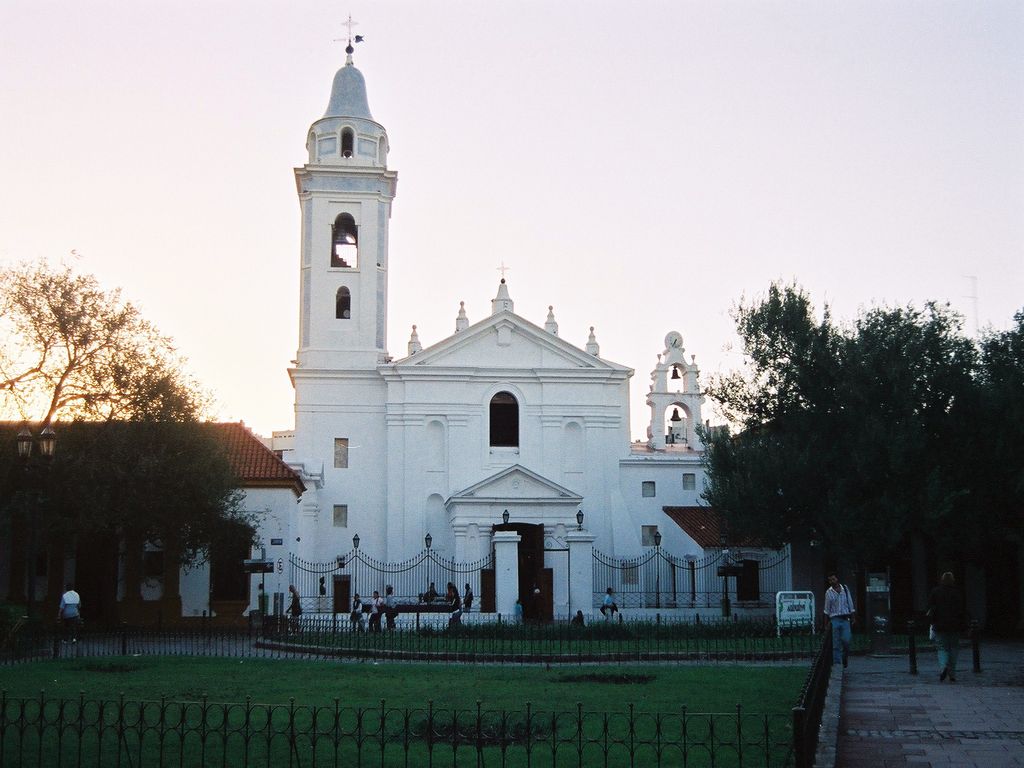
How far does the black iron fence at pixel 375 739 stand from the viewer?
972 cm

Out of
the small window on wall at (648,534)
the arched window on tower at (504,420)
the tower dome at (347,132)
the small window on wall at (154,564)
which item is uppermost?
the tower dome at (347,132)

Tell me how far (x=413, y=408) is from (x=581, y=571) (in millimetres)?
9530

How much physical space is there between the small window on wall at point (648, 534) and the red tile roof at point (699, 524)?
0.83 meters

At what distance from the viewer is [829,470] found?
30.8 metres

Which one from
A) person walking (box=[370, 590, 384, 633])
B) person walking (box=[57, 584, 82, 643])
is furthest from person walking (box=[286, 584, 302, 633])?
person walking (box=[57, 584, 82, 643])

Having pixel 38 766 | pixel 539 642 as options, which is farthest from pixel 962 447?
pixel 38 766

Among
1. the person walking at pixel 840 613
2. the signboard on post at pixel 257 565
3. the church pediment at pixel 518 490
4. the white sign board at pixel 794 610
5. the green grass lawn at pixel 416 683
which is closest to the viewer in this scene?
the green grass lawn at pixel 416 683

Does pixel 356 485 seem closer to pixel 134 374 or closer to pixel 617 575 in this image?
pixel 617 575

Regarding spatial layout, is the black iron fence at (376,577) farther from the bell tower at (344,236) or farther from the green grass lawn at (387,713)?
the green grass lawn at (387,713)

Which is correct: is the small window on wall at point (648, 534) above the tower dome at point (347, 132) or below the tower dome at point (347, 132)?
below

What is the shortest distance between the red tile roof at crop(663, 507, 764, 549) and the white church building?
296mm

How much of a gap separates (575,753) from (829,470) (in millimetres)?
21620

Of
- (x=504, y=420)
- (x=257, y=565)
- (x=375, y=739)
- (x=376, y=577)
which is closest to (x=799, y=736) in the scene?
(x=375, y=739)

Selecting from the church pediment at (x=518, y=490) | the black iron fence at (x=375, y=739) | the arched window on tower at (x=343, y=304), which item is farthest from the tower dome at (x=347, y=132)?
the black iron fence at (x=375, y=739)
